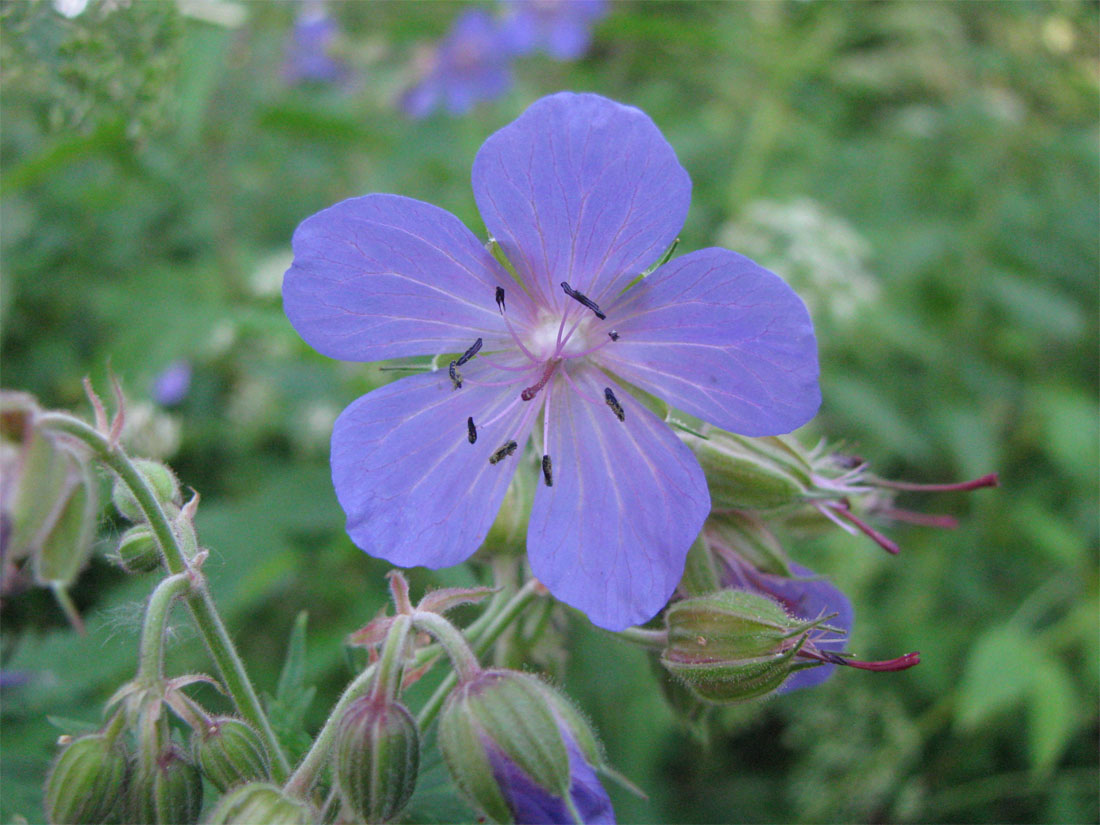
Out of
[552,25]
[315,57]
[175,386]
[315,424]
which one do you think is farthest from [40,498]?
[315,57]

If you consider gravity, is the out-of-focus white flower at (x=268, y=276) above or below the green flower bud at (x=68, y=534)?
below

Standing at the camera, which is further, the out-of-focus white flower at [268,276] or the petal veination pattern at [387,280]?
the out-of-focus white flower at [268,276]

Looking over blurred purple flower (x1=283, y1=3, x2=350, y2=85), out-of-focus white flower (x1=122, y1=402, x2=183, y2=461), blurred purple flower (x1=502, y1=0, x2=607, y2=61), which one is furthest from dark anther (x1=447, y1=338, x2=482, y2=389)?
blurred purple flower (x1=283, y1=3, x2=350, y2=85)

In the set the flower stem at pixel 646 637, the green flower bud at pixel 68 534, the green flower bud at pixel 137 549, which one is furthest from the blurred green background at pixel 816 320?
the green flower bud at pixel 68 534

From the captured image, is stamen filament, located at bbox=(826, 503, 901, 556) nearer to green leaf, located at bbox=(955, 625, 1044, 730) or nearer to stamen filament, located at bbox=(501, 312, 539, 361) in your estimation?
stamen filament, located at bbox=(501, 312, 539, 361)

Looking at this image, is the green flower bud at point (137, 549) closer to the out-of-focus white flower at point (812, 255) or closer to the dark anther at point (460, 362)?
the dark anther at point (460, 362)

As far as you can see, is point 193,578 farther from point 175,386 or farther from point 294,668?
point 175,386

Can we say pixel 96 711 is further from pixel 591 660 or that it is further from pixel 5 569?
pixel 591 660

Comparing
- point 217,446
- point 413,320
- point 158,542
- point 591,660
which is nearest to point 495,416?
point 413,320
